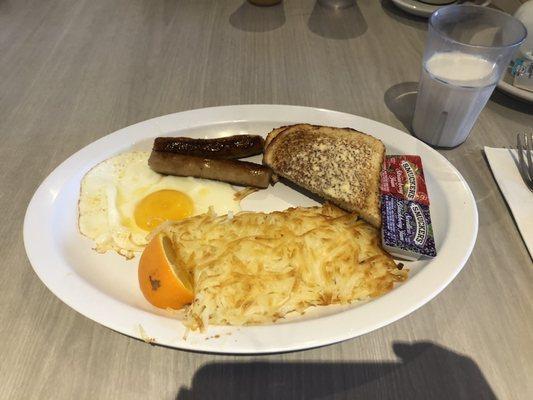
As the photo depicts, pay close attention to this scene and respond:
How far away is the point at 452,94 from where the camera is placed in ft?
5.90

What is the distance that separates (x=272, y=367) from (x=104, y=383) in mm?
535

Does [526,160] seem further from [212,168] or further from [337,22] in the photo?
[337,22]

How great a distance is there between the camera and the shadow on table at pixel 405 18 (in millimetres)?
2987

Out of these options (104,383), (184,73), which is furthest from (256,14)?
(104,383)

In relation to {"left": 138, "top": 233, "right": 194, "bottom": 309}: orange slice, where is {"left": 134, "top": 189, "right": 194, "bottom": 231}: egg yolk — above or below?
below

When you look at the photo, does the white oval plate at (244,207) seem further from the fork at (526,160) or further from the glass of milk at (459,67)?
the fork at (526,160)

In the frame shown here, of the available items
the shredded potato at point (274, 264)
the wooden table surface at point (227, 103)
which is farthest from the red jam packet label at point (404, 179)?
the wooden table surface at point (227, 103)

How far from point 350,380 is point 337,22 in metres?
2.69

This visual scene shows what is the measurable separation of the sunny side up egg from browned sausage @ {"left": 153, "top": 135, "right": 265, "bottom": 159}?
12cm

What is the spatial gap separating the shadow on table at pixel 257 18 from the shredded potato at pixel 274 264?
6.47 feet

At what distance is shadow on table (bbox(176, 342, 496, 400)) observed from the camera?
1185 millimetres

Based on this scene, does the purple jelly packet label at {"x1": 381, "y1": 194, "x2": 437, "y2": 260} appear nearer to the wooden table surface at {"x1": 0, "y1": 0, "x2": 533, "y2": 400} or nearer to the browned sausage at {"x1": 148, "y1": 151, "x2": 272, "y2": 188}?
the wooden table surface at {"x1": 0, "y1": 0, "x2": 533, "y2": 400}

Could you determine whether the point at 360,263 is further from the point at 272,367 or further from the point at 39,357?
the point at 39,357

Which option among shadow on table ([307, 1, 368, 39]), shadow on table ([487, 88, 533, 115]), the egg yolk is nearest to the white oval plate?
the egg yolk
